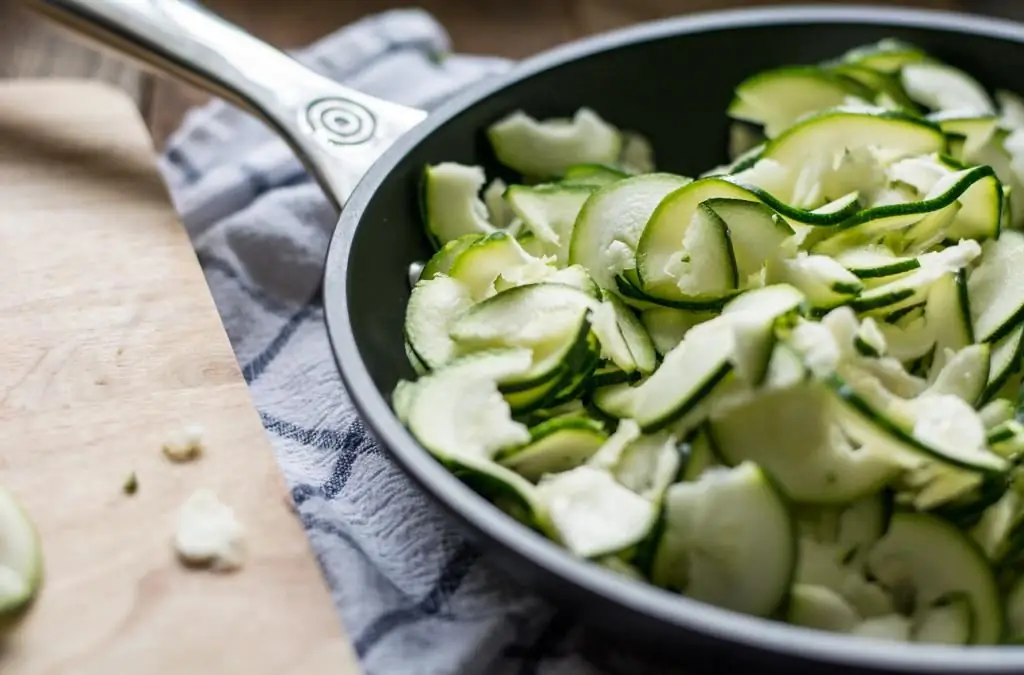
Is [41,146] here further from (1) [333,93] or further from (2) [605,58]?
(2) [605,58]

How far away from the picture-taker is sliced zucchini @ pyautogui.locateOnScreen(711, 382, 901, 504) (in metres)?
0.83

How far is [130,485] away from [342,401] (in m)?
0.27

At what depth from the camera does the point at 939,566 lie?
83 cm

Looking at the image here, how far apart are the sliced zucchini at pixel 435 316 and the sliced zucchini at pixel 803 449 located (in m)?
0.25

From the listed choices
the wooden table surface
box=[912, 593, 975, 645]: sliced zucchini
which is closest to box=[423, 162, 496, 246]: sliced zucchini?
box=[912, 593, 975, 645]: sliced zucchini

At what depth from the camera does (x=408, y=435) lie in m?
0.83

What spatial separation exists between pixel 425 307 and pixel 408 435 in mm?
201

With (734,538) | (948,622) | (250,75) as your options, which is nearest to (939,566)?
(948,622)

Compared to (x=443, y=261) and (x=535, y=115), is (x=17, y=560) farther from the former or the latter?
(x=535, y=115)

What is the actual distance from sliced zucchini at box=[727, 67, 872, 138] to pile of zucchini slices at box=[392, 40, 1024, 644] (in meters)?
0.10

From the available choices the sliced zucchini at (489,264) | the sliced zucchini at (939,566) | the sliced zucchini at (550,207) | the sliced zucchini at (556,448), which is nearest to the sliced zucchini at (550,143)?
the sliced zucchini at (550,207)

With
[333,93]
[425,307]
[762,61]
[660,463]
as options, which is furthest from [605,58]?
[660,463]

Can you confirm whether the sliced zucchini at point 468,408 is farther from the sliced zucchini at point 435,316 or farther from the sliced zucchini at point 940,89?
the sliced zucchini at point 940,89

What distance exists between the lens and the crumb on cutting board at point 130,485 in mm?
923
